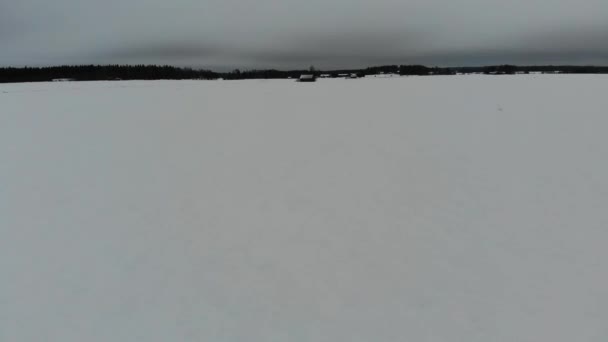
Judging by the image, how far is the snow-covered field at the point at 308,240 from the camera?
419 cm

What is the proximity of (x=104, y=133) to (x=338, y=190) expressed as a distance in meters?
11.3

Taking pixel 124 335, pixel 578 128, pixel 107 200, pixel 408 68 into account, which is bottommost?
pixel 124 335

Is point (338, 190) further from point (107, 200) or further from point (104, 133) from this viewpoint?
point (104, 133)

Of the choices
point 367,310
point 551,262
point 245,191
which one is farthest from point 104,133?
point 551,262

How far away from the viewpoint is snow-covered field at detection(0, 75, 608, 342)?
4.19 m

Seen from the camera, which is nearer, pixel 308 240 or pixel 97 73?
pixel 308 240

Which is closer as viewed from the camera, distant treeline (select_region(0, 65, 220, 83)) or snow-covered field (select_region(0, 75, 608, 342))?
snow-covered field (select_region(0, 75, 608, 342))

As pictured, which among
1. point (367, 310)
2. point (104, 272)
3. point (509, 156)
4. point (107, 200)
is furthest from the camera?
point (509, 156)

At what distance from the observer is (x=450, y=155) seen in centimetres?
1098

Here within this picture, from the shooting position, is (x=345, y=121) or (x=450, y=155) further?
(x=345, y=121)

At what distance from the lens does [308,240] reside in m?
6.04

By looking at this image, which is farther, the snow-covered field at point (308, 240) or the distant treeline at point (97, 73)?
the distant treeline at point (97, 73)

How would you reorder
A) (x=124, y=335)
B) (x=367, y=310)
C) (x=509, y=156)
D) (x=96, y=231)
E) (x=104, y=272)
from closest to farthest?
(x=124, y=335)
(x=367, y=310)
(x=104, y=272)
(x=96, y=231)
(x=509, y=156)

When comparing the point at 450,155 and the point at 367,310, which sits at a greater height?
the point at 450,155
